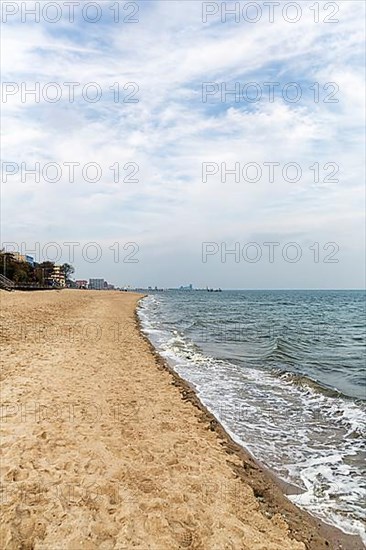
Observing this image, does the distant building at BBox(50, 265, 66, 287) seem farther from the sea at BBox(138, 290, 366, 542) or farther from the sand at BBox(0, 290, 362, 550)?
the sand at BBox(0, 290, 362, 550)

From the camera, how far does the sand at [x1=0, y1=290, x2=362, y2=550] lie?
4422 mm

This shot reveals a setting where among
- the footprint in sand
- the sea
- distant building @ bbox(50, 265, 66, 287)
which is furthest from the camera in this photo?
distant building @ bbox(50, 265, 66, 287)

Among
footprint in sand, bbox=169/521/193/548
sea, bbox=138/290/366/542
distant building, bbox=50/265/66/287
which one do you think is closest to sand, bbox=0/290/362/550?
footprint in sand, bbox=169/521/193/548

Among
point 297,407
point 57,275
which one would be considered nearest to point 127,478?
point 297,407

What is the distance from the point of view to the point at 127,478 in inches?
221

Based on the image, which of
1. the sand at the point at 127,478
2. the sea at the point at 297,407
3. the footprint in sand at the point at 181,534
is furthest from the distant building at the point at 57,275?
the footprint in sand at the point at 181,534

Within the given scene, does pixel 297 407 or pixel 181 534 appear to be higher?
pixel 181 534

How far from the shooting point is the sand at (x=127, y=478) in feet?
14.5

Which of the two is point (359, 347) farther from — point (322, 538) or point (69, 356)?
point (322, 538)

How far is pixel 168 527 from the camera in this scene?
4.60 meters

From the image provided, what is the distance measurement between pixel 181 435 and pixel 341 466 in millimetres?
2727

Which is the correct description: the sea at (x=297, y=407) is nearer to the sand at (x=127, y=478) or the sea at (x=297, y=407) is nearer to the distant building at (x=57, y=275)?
the sand at (x=127, y=478)

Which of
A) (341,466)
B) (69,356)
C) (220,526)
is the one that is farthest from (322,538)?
(69,356)

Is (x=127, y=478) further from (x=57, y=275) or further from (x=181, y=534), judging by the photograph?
(x=57, y=275)
